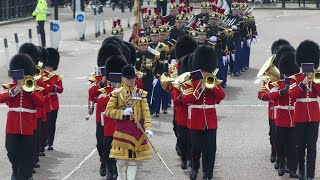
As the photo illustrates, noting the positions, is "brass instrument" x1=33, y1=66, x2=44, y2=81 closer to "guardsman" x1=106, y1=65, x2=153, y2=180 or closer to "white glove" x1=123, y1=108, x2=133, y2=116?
"guardsman" x1=106, y1=65, x2=153, y2=180

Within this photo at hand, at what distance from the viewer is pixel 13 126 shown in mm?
12484

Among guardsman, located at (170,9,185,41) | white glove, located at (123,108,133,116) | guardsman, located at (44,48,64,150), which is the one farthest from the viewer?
guardsman, located at (170,9,185,41)

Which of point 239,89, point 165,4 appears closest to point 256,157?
point 239,89

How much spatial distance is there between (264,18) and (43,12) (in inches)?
632

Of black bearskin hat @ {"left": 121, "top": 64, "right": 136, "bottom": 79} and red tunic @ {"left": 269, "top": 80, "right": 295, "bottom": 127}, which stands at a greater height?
black bearskin hat @ {"left": 121, "top": 64, "right": 136, "bottom": 79}

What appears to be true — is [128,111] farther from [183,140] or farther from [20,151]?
[183,140]

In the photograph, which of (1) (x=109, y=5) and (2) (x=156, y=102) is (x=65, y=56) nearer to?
(2) (x=156, y=102)

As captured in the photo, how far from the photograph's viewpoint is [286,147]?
1336 centimetres

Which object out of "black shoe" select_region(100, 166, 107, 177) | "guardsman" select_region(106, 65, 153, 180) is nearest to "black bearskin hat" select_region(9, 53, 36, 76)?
"guardsman" select_region(106, 65, 153, 180)

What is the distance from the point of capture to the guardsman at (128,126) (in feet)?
39.2

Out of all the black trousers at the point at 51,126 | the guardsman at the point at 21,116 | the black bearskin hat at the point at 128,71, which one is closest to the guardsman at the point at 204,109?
the black bearskin hat at the point at 128,71

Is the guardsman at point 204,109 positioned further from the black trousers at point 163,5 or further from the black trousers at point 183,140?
the black trousers at point 163,5

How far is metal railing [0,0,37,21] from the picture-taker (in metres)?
46.2

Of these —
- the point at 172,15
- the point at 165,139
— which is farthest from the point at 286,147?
the point at 172,15
